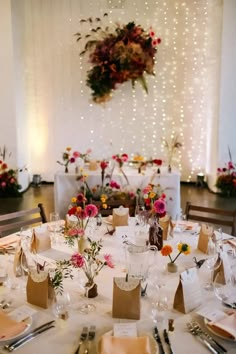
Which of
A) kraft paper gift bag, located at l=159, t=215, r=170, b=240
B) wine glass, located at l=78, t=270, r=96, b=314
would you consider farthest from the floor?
wine glass, located at l=78, t=270, r=96, b=314

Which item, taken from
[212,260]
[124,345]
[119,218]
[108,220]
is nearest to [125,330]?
[124,345]

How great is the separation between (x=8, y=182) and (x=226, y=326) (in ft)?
17.1

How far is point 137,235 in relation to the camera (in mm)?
2408

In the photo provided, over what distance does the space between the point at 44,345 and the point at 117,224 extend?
1.30 m

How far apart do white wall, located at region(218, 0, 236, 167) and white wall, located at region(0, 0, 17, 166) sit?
3.40 metres

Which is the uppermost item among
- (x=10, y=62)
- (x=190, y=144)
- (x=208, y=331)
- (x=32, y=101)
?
(x=10, y=62)

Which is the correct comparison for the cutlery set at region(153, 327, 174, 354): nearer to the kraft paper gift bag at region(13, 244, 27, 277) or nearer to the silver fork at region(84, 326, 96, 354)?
the silver fork at region(84, 326, 96, 354)

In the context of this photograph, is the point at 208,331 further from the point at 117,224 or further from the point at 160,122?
the point at 160,122

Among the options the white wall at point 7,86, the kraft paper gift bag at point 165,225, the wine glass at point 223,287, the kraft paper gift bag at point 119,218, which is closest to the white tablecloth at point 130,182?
the white wall at point 7,86

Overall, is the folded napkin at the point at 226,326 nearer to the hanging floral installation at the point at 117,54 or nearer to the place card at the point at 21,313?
the place card at the point at 21,313

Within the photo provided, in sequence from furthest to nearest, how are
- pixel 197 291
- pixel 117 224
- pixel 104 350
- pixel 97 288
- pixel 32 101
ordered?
pixel 32 101 → pixel 117 224 → pixel 97 288 → pixel 197 291 → pixel 104 350

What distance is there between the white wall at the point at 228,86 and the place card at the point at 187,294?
16.1 feet

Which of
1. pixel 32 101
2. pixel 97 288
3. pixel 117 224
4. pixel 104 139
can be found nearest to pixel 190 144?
pixel 104 139

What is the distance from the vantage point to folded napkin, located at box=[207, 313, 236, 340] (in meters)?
1.46
